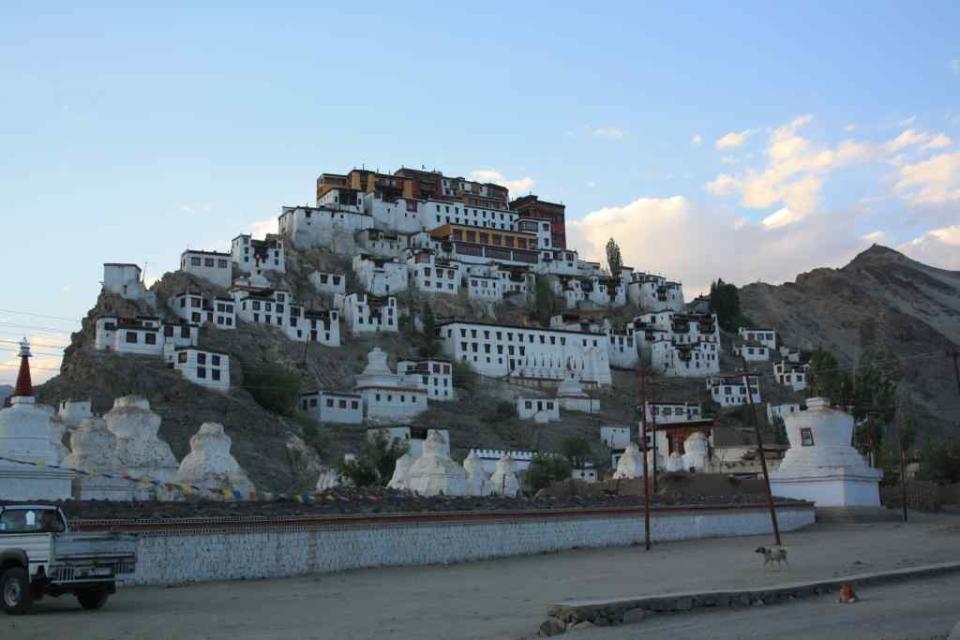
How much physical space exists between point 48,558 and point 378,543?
34.6 feet

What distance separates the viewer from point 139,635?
15.4 meters

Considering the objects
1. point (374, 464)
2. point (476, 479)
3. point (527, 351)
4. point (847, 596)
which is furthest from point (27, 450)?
point (527, 351)

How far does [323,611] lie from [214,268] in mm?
89762

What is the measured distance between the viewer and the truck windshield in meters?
17.5

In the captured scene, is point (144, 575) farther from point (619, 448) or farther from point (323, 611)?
point (619, 448)

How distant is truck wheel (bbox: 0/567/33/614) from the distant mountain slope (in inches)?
4935

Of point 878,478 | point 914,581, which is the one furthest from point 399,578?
point 878,478

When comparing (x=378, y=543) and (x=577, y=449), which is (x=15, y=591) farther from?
(x=577, y=449)

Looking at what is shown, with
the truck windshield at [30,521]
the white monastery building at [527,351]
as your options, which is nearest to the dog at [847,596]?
the truck windshield at [30,521]

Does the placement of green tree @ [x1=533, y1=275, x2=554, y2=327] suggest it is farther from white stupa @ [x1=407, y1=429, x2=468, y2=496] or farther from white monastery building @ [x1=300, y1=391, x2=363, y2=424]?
white stupa @ [x1=407, y1=429, x2=468, y2=496]

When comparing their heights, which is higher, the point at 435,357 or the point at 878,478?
the point at 435,357

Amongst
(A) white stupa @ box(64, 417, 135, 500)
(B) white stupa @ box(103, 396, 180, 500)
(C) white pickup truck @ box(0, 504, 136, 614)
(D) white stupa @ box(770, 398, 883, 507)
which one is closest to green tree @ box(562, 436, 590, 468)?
(D) white stupa @ box(770, 398, 883, 507)

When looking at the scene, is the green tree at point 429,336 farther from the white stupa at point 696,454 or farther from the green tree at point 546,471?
the white stupa at point 696,454

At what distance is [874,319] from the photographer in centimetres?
16800
